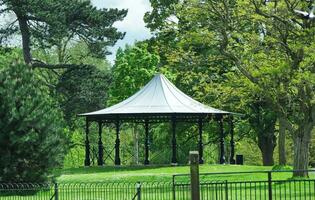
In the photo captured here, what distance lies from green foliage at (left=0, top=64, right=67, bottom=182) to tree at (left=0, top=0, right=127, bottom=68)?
16.4 meters

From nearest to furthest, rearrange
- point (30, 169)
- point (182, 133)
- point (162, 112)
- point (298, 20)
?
1. point (30, 169)
2. point (298, 20)
3. point (162, 112)
4. point (182, 133)

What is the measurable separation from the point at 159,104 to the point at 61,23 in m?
8.17

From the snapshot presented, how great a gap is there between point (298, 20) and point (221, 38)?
3601mm

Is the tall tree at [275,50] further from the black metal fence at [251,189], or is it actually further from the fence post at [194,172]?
the fence post at [194,172]

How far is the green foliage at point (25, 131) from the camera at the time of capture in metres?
26.5

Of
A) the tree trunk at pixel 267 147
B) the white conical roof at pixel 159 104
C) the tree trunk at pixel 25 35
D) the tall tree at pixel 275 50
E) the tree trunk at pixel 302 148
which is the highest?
the tree trunk at pixel 25 35

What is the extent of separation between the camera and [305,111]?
30375 mm

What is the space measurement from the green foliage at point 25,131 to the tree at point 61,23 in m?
16.4

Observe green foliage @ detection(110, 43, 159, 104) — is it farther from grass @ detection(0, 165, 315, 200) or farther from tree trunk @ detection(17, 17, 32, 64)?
grass @ detection(0, 165, 315, 200)

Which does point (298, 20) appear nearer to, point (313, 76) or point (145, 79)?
point (313, 76)

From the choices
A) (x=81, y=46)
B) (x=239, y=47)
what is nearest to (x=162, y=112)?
(x=239, y=47)

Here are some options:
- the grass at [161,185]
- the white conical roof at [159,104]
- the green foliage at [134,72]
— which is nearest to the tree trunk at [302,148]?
the grass at [161,185]

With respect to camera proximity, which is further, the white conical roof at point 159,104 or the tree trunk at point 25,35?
the tree trunk at point 25,35

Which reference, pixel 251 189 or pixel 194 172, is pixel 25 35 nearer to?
pixel 251 189
